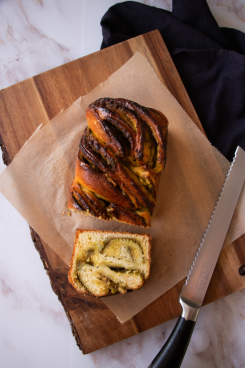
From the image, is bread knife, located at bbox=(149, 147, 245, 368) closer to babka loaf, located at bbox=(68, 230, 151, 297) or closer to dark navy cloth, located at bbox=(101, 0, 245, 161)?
dark navy cloth, located at bbox=(101, 0, 245, 161)

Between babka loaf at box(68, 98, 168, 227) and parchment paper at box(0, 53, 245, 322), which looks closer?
babka loaf at box(68, 98, 168, 227)

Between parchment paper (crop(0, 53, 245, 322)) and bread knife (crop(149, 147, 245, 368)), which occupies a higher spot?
parchment paper (crop(0, 53, 245, 322))

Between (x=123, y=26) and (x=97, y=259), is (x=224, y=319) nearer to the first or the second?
(x=97, y=259)

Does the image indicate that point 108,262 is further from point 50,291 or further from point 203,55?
point 203,55

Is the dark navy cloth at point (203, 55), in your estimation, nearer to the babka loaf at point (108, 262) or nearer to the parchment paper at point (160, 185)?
the parchment paper at point (160, 185)

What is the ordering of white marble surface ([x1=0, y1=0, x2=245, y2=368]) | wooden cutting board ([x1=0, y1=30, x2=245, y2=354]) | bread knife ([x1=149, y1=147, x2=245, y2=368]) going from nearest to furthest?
1. bread knife ([x1=149, y1=147, x2=245, y2=368])
2. wooden cutting board ([x1=0, y1=30, x2=245, y2=354])
3. white marble surface ([x1=0, y1=0, x2=245, y2=368])

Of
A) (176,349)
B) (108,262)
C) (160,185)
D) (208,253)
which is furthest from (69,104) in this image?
(176,349)

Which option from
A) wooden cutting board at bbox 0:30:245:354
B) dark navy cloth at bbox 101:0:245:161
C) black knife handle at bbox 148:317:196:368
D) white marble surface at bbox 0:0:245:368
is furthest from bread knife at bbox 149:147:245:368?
white marble surface at bbox 0:0:245:368
